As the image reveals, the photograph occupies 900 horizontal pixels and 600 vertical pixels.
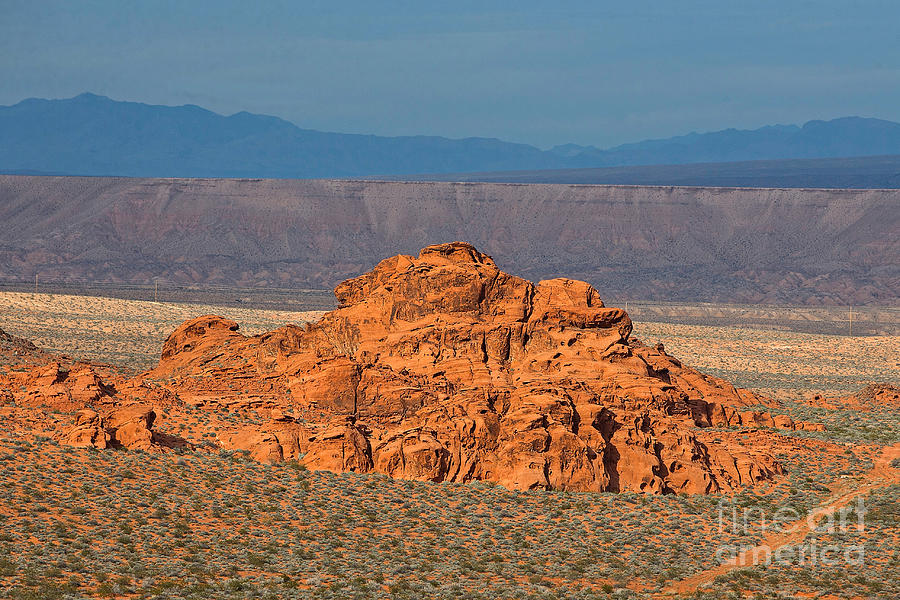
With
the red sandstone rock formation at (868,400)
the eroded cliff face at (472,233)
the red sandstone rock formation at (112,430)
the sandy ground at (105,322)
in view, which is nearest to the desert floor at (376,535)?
the red sandstone rock formation at (112,430)

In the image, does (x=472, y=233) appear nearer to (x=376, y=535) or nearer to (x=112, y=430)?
(x=112, y=430)

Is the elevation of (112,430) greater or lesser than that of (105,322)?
greater

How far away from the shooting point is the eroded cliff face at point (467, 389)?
29531 mm

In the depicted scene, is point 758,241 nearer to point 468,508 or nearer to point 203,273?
point 203,273

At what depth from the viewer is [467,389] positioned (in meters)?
31.8

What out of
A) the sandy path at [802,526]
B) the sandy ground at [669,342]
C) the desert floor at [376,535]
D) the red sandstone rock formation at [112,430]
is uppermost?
the red sandstone rock formation at [112,430]

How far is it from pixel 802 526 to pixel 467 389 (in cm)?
893

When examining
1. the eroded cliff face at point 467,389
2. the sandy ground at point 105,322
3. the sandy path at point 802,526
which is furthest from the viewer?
the sandy ground at point 105,322

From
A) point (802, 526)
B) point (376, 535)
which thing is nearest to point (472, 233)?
point (802, 526)

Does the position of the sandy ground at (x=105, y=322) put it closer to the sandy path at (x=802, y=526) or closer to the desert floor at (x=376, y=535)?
the desert floor at (x=376, y=535)

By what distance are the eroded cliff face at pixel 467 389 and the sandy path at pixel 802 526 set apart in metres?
2.33

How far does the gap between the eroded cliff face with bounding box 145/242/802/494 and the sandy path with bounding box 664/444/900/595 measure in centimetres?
233

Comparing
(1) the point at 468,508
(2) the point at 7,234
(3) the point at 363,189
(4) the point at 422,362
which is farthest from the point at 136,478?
(3) the point at 363,189

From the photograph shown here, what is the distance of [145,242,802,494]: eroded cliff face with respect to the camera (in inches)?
1163
